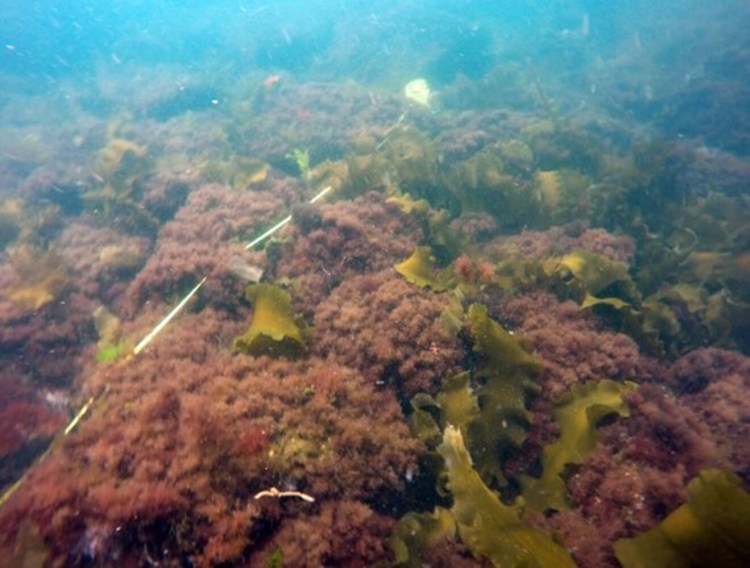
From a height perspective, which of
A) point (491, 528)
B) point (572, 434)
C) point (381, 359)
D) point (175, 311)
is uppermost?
point (491, 528)

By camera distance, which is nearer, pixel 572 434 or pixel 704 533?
pixel 704 533

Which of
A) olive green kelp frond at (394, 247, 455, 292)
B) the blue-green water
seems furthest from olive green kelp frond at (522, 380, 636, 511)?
olive green kelp frond at (394, 247, 455, 292)

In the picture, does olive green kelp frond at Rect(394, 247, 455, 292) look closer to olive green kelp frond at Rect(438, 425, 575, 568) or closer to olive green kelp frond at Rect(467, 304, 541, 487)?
olive green kelp frond at Rect(467, 304, 541, 487)

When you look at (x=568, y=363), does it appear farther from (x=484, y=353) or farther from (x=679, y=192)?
(x=679, y=192)

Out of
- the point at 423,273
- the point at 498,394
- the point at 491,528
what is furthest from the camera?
the point at 423,273

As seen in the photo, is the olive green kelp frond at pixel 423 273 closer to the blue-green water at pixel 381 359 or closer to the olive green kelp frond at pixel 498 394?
the blue-green water at pixel 381 359

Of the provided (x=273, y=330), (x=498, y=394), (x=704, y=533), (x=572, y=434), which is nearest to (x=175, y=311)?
(x=273, y=330)

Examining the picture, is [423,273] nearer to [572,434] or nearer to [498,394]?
[498,394]
